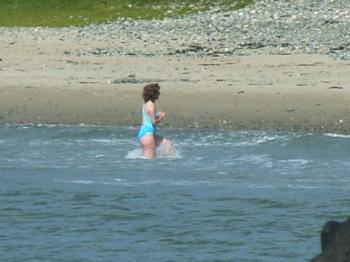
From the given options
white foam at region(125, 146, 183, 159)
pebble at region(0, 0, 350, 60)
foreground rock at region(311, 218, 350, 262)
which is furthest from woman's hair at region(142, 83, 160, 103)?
foreground rock at region(311, 218, 350, 262)

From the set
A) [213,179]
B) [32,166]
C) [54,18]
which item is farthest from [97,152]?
[54,18]

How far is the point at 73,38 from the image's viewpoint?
77.3 ft

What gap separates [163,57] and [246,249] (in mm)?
9737

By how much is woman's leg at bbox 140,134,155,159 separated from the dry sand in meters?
1.88

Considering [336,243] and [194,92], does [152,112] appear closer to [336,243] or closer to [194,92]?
[194,92]

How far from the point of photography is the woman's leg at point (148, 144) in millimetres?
14656

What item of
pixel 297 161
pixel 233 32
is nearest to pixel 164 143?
pixel 297 161

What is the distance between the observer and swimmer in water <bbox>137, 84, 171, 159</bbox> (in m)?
14.7

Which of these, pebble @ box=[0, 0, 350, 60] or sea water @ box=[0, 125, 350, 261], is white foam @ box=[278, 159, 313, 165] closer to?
sea water @ box=[0, 125, 350, 261]

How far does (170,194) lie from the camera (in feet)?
43.4

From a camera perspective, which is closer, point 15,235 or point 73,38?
point 15,235

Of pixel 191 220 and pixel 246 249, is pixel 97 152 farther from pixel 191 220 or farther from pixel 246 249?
pixel 246 249

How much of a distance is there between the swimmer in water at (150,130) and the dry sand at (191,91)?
176 cm

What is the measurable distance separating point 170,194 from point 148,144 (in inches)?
60.3
